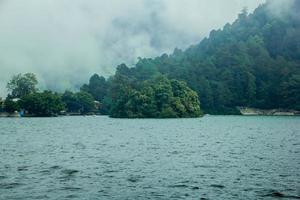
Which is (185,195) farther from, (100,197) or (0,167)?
(0,167)

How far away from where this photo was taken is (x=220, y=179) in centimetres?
3525

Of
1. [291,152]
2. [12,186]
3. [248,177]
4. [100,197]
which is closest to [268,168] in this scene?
[248,177]

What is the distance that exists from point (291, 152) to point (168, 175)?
75.3ft

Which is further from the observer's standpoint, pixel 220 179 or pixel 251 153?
pixel 251 153

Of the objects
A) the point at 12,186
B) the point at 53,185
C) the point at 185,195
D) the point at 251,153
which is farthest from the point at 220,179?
the point at 251,153

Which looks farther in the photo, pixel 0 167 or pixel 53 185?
pixel 0 167

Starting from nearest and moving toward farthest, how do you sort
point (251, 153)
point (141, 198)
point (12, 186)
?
1. point (141, 198)
2. point (12, 186)
3. point (251, 153)

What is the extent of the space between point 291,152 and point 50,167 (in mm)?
29154

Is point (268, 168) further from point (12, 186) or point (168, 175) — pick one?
point (12, 186)

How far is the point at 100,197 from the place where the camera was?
93.7 feet

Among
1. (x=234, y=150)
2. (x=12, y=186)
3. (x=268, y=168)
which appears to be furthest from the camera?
(x=234, y=150)

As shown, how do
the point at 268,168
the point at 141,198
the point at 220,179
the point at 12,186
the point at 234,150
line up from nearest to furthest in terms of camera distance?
the point at 141,198 < the point at 12,186 < the point at 220,179 < the point at 268,168 < the point at 234,150

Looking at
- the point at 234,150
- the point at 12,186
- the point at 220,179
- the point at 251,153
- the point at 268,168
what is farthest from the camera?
the point at 234,150

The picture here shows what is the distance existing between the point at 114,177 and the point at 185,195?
8.60m
